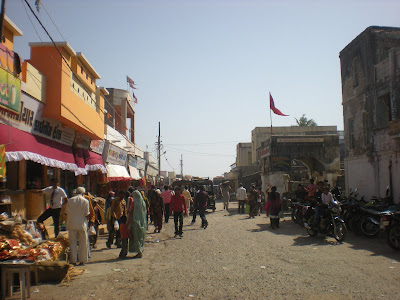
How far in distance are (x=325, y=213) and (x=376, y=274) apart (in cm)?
500

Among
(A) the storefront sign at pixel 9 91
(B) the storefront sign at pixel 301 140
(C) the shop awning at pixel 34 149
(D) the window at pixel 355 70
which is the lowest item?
(C) the shop awning at pixel 34 149

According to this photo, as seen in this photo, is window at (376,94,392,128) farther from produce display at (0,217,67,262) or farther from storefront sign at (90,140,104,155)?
produce display at (0,217,67,262)

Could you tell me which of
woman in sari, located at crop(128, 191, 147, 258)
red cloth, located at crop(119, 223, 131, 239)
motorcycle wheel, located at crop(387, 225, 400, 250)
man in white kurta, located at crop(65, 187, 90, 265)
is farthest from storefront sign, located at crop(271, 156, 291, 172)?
man in white kurta, located at crop(65, 187, 90, 265)

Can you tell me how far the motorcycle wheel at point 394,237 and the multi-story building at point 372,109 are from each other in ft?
21.7

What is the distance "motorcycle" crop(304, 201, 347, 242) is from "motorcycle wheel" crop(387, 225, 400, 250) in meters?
1.74

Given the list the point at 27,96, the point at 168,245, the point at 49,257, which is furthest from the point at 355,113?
the point at 49,257

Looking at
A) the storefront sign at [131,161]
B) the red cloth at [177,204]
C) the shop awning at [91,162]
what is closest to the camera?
the red cloth at [177,204]

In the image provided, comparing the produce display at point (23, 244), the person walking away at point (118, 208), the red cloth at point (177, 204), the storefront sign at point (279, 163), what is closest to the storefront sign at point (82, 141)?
the red cloth at point (177, 204)

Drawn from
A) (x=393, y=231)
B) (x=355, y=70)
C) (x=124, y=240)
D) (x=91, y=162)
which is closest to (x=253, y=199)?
(x=355, y=70)

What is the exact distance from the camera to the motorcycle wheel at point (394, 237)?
9.22 m

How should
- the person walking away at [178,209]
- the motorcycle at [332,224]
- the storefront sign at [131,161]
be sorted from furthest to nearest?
1. the storefront sign at [131,161]
2. the person walking away at [178,209]
3. the motorcycle at [332,224]

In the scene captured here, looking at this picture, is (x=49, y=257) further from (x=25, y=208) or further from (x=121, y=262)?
(x=25, y=208)

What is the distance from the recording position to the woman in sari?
939 centimetres

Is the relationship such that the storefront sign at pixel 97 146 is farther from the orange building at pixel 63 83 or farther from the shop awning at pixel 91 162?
the orange building at pixel 63 83
